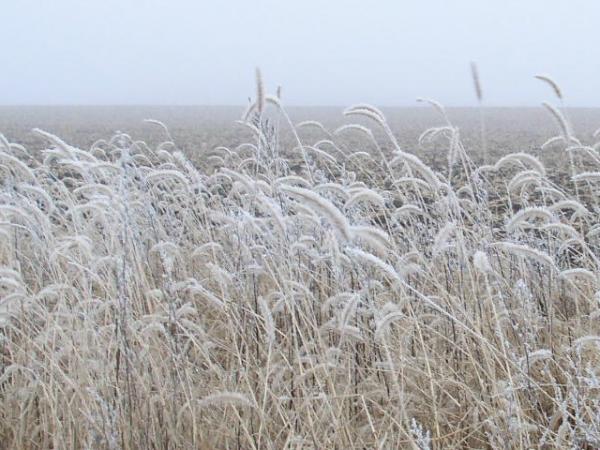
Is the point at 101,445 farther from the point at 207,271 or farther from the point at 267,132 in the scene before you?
the point at 207,271

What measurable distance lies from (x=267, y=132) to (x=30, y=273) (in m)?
2.36

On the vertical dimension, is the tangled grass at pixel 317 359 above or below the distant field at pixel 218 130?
above

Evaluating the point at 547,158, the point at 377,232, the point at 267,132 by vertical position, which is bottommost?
the point at 547,158

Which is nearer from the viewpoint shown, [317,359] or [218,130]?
[317,359]

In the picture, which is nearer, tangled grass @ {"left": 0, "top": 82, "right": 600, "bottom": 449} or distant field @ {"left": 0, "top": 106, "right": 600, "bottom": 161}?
tangled grass @ {"left": 0, "top": 82, "right": 600, "bottom": 449}

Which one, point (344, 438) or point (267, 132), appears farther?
point (267, 132)

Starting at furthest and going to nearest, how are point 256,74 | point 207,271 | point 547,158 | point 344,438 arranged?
point 547,158 < point 207,271 < point 256,74 < point 344,438

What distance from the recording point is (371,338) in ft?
9.53

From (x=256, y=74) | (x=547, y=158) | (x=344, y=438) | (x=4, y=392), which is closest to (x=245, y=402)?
(x=344, y=438)

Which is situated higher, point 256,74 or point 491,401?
point 256,74

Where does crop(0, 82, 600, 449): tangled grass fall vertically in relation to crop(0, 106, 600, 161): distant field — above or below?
above

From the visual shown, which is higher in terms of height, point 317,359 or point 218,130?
point 317,359

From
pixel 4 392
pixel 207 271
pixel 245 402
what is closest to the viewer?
pixel 245 402

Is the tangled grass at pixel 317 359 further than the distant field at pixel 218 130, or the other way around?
the distant field at pixel 218 130
